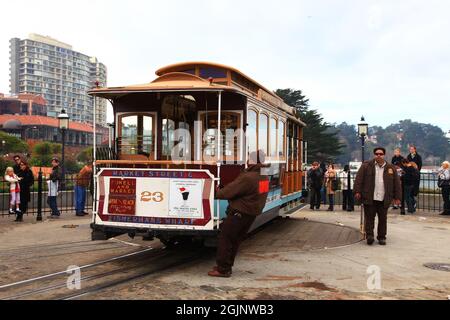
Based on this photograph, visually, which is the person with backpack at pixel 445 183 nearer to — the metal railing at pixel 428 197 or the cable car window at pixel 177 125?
the metal railing at pixel 428 197

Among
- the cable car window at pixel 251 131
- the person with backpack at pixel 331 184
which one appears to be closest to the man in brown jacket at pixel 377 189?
the cable car window at pixel 251 131

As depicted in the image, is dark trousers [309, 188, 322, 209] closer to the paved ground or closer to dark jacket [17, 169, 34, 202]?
the paved ground

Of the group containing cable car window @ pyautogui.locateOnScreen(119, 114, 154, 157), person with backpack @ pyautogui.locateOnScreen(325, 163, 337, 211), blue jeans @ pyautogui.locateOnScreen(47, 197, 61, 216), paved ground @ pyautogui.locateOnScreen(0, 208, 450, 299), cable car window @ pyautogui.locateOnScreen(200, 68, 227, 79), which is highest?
cable car window @ pyautogui.locateOnScreen(200, 68, 227, 79)

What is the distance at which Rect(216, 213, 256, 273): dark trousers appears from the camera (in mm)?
6855

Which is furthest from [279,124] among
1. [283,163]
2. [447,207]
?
[447,207]

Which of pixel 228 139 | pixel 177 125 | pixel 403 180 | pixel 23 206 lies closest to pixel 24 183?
pixel 23 206

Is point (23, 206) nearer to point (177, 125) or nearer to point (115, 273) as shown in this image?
point (177, 125)

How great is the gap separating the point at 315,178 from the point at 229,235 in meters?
10.8

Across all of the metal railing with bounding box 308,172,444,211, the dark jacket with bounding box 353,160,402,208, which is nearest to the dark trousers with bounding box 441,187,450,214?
the metal railing with bounding box 308,172,444,211

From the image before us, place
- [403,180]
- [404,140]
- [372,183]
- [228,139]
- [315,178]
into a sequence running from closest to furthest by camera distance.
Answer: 1. [228,139]
2. [372,183]
3. [403,180]
4. [315,178]
5. [404,140]

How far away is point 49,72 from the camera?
573 feet
